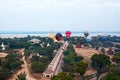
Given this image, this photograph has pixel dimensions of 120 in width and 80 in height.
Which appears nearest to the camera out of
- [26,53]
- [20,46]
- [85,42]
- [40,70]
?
[40,70]

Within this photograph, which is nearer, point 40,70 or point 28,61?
point 40,70

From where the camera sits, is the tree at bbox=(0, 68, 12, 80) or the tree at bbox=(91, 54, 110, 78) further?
the tree at bbox=(91, 54, 110, 78)

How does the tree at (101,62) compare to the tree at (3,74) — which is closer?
the tree at (3,74)

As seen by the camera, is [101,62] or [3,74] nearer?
[3,74]

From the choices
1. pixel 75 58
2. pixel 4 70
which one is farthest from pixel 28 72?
pixel 75 58

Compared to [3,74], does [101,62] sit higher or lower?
higher

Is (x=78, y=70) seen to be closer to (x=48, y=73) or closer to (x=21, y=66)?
(x=48, y=73)

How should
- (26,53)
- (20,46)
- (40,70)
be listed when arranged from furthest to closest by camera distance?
1. (20,46)
2. (26,53)
3. (40,70)

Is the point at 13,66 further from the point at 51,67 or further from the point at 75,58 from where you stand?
the point at 75,58

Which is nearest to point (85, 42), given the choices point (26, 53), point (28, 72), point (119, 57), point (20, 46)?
point (20, 46)
